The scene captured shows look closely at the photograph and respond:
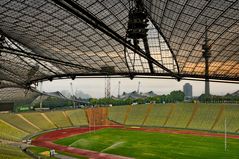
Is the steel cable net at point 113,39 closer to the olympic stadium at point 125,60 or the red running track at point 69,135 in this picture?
the olympic stadium at point 125,60

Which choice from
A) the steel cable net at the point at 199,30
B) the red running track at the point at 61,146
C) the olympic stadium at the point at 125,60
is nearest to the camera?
the steel cable net at the point at 199,30

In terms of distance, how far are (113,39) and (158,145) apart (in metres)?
26.4

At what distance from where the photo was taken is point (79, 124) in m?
105

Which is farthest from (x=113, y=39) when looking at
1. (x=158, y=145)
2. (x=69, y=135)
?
(x=69, y=135)

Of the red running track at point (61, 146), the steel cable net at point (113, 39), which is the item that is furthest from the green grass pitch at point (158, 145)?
the steel cable net at point (113, 39)

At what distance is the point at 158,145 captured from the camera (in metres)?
65.2

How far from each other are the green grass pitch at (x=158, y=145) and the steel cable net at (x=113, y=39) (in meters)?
15.7

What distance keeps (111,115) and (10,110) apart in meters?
36.5

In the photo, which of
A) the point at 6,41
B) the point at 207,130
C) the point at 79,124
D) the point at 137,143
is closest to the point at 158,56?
the point at 137,143

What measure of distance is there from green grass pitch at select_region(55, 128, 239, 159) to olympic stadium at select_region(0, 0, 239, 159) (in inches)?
8.0

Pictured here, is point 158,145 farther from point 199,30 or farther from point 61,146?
point 199,30

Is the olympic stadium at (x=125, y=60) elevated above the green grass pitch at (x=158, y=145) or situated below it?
above

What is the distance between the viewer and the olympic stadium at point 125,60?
130ft

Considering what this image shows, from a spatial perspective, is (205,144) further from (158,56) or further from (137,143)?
(158,56)
